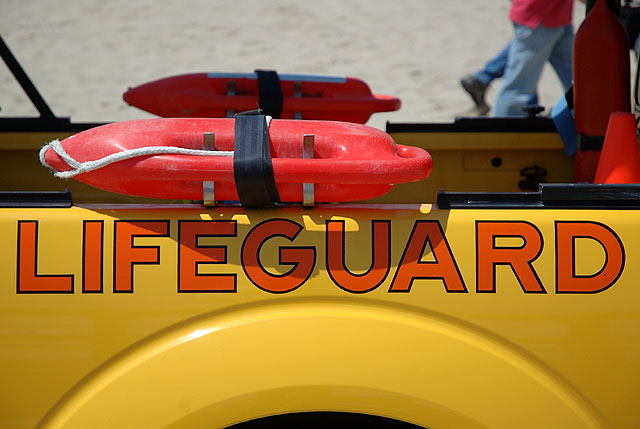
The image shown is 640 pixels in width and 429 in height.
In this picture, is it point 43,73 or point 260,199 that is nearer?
point 260,199

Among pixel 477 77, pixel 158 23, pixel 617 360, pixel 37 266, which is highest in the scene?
pixel 158 23

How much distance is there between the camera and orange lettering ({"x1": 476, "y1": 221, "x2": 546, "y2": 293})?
4.74 feet

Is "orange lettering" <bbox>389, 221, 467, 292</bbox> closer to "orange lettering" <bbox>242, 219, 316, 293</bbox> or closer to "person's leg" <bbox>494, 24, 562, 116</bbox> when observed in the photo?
"orange lettering" <bbox>242, 219, 316, 293</bbox>

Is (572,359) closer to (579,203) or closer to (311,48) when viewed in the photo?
(579,203)

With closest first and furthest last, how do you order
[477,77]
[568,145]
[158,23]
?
[568,145], [477,77], [158,23]

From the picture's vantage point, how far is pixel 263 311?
4.73 feet

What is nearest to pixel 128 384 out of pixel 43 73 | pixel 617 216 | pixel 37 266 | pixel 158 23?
pixel 37 266

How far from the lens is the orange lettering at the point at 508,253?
1445mm

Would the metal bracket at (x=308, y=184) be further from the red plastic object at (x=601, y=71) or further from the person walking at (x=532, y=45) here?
the person walking at (x=532, y=45)

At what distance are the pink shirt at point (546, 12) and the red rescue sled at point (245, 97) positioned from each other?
2.14 meters

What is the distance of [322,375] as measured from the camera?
142 cm

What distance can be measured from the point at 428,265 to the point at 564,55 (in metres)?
3.68

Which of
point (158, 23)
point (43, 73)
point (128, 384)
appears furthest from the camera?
point (158, 23)

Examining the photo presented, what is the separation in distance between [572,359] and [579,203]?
294mm
